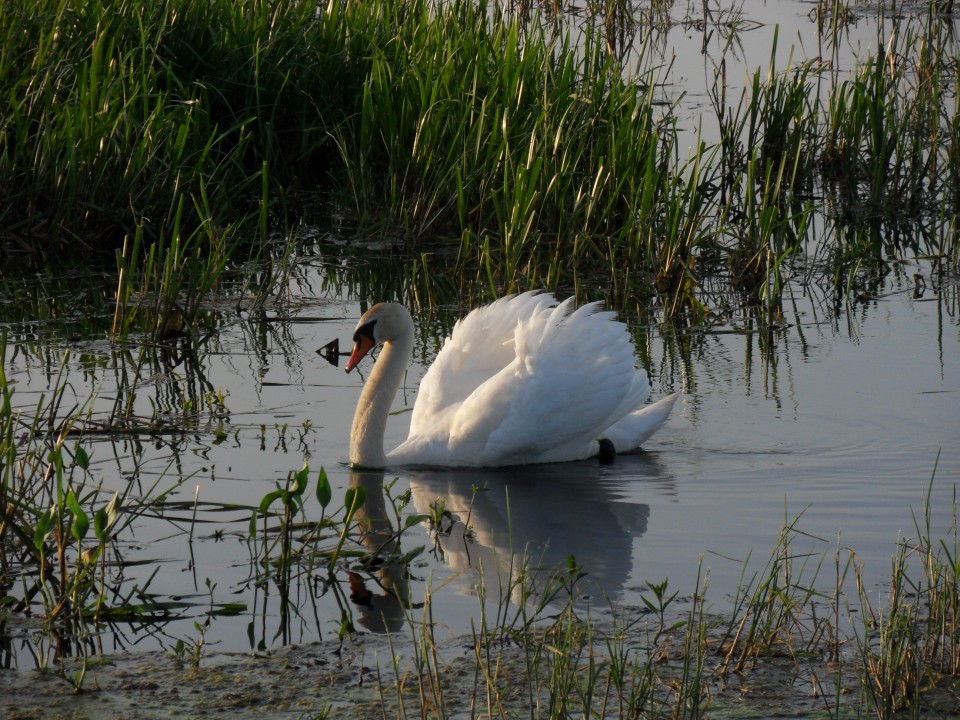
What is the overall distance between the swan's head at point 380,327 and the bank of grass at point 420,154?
4.22 ft

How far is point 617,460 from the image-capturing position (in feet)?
22.5

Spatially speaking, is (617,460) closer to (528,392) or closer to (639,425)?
(639,425)

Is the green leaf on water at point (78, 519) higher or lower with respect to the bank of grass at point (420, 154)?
lower

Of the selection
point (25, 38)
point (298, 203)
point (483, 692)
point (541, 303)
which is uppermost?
point (25, 38)

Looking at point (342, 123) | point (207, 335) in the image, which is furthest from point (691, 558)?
point (342, 123)

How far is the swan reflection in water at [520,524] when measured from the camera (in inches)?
196

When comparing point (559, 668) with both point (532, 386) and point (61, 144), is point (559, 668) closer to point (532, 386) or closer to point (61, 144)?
point (532, 386)

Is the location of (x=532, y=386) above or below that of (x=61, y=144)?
below

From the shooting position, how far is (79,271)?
9.14m

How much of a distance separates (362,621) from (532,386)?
2.15m

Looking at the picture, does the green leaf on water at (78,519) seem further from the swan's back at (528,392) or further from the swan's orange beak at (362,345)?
the swan's orange beak at (362,345)

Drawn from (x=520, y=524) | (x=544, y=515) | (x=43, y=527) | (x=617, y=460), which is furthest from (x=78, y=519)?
(x=617, y=460)

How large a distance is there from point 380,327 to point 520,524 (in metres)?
1.39

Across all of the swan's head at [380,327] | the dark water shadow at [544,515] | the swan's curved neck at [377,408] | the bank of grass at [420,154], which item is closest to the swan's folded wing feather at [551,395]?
the dark water shadow at [544,515]
